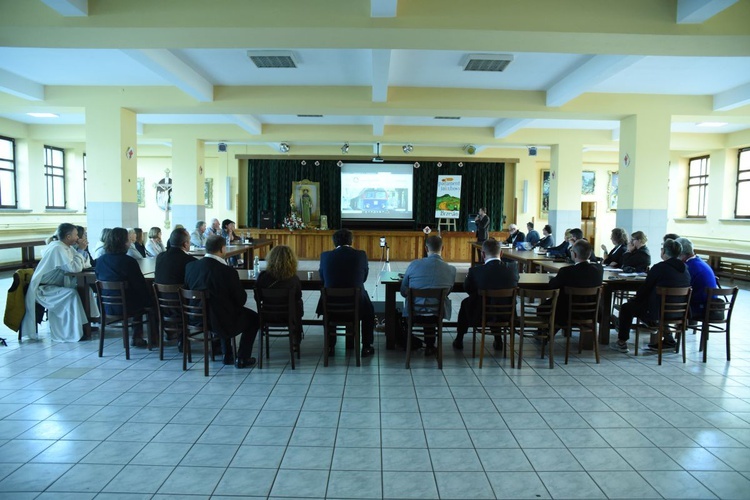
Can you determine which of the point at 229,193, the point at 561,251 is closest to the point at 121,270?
the point at 561,251

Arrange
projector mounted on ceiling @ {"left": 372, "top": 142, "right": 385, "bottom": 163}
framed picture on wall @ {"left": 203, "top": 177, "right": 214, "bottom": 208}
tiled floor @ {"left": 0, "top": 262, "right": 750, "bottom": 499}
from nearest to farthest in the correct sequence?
tiled floor @ {"left": 0, "top": 262, "right": 750, "bottom": 499} → projector mounted on ceiling @ {"left": 372, "top": 142, "right": 385, "bottom": 163} → framed picture on wall @ {"left": 203, "top": 177, "right": 214, "bottom": 208}

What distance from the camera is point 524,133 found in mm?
11055

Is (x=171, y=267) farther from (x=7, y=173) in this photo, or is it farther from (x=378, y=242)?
(x=7, y=173)

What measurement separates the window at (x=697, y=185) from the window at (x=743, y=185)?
1.15 m

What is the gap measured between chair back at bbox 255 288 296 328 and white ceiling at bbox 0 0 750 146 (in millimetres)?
2933

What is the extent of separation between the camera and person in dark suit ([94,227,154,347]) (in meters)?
4.70

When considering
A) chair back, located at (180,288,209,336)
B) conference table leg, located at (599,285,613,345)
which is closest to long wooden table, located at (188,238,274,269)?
chair back, located at (180,288,209,336)

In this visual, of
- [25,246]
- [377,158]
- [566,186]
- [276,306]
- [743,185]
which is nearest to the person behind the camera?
[276,306]

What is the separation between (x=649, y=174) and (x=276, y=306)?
669 cm

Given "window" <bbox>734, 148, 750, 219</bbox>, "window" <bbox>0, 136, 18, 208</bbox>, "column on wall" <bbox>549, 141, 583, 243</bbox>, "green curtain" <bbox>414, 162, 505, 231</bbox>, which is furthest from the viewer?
"green curtain" <bbox>414, 162, 505, 231</bbox>

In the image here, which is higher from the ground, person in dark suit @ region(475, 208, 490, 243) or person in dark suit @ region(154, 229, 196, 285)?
person in dark suit @ region(475, 208, 490, 243)

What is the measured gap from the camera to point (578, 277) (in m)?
4.66

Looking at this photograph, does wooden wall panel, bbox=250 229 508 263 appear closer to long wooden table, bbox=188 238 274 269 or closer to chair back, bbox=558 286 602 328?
long wooden table, bbox=188 238 274 269

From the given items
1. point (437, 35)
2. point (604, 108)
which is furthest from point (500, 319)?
point (604, 108)
